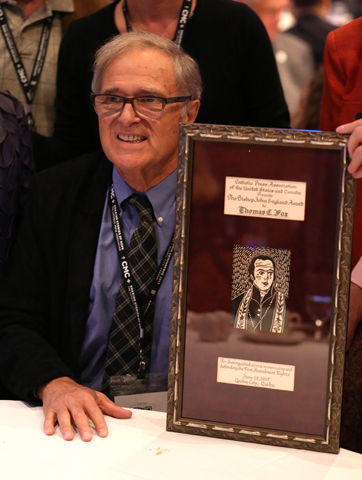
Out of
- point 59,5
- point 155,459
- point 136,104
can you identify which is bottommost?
point 155,459

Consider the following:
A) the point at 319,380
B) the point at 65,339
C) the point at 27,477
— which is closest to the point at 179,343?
the point at 319,380

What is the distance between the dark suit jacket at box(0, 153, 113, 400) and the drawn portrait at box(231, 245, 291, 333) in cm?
74

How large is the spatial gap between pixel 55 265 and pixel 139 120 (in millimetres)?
552

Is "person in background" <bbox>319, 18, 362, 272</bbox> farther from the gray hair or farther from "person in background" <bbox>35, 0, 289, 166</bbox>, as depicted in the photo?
the gray hair

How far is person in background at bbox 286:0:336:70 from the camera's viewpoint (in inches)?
129

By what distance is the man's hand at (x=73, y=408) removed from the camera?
1.41 metres

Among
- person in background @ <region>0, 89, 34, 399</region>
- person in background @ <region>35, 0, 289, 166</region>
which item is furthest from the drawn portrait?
person in background @ <region>35, 0, 289, 166</region>

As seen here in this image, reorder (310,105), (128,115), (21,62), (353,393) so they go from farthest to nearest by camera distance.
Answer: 1. (310,105)
2. (21,62)
3. (128,115)
4. (353,393)

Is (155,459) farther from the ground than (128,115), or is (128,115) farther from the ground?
(128,115)

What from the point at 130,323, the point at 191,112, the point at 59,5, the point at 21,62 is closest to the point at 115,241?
the point at 130,323

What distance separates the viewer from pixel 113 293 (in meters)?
1.90

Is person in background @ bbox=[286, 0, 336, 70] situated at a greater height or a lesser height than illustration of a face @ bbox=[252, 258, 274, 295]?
greater

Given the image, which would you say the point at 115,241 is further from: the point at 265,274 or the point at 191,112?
the point at 265,274

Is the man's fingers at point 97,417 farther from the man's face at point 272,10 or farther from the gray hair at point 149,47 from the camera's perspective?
the man's face at point 272,10
